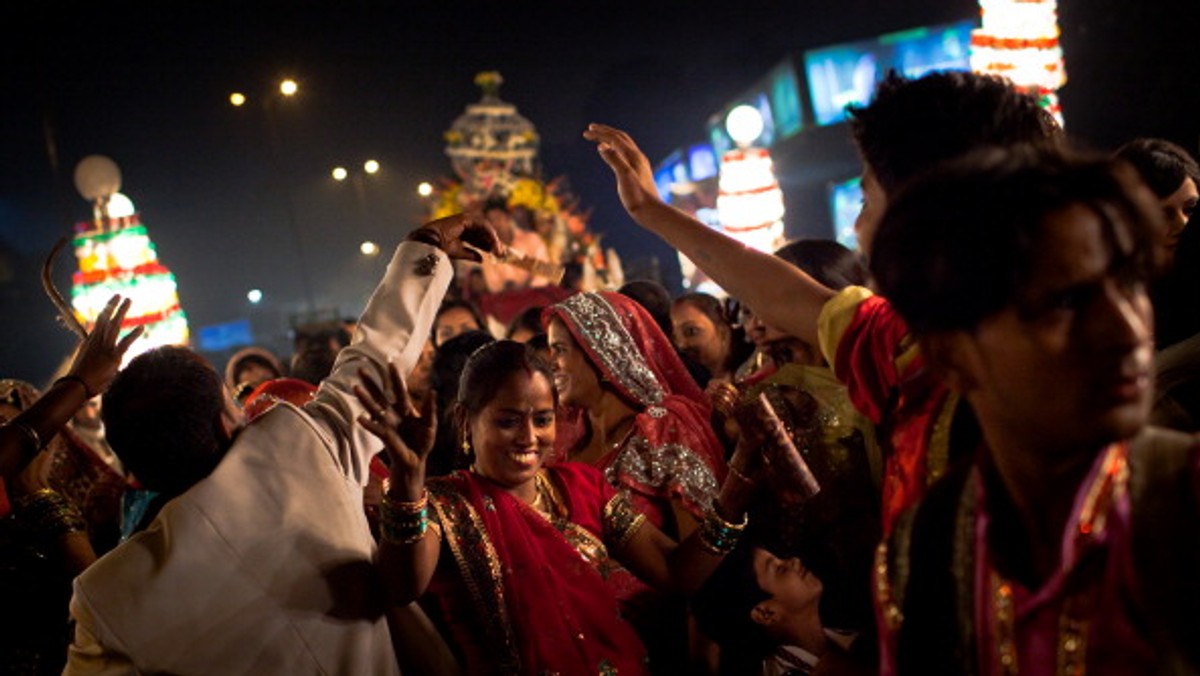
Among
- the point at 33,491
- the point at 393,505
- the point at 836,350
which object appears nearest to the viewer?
the point at 836,350

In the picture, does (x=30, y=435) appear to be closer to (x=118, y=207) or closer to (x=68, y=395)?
(x=68, y=395)

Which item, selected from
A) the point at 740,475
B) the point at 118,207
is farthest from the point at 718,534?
the point at 118,207

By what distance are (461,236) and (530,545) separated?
2.99 feet

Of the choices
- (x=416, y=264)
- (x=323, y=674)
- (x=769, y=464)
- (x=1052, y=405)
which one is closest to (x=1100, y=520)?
(x=1052, y=405)

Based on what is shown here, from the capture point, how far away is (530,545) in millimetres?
2707

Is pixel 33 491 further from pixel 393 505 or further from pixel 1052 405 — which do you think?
pixel 1052 405

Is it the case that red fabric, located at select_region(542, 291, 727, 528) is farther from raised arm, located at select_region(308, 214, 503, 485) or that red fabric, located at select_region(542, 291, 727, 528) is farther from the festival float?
the festival float

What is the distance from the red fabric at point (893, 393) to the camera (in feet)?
5.50

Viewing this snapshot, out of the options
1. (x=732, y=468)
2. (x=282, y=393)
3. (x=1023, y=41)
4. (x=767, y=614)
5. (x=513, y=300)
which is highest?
(x=1023, y=41)

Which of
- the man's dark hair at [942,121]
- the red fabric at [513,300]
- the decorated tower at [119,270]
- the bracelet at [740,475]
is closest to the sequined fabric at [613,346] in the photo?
A: the bracelet at [740,475]

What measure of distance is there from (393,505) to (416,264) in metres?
0.78

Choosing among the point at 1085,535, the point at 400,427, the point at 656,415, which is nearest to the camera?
the point at 1085,535

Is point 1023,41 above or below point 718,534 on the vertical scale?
above

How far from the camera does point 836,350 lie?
1.99m
